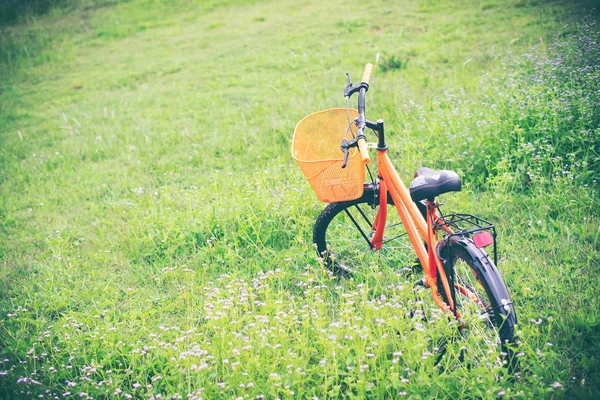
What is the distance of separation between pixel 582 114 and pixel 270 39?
8.36 metres

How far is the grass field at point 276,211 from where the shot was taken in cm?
315

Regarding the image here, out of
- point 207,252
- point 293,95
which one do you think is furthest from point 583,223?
point 293,95

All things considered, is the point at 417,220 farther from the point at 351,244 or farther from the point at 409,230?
the point at 351,244

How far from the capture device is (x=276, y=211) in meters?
5.04

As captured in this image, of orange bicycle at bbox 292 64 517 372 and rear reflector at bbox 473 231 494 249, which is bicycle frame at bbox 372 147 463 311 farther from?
rear reflector at bbox 473 231 494 249

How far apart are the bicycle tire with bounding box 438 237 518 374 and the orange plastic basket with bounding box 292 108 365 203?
32.5 inches

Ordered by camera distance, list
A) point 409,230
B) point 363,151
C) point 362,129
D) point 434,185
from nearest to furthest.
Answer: point 363,151 < point 434,185 < point 362,129 < point 409,230

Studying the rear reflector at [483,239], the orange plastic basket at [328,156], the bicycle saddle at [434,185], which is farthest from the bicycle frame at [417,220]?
the rear reflector at [483,239]

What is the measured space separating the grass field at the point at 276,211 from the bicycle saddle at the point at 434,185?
2.49ft

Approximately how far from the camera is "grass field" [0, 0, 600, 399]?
10.3ft

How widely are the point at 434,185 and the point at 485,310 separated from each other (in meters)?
0.87

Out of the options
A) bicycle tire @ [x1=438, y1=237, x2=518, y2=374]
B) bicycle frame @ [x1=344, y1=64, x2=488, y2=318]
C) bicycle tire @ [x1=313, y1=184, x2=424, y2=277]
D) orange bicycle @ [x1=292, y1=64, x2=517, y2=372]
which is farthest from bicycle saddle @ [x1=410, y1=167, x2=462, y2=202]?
bicycle tire @ [x1=313, y1=184, x2=424, y2=277]

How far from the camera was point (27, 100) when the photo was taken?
10.8 m

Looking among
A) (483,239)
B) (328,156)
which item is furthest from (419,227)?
(328,156)
